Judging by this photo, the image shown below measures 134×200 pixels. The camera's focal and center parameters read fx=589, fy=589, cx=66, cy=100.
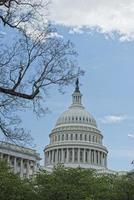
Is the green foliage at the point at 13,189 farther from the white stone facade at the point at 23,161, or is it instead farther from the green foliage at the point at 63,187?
the white stone facade at the point at 23,161

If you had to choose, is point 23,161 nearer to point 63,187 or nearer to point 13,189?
point 63,187

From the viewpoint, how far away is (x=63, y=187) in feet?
229

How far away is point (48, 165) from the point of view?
645 ft

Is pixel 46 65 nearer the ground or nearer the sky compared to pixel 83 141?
nearer the ground

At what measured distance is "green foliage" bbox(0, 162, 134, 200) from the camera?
219 ft

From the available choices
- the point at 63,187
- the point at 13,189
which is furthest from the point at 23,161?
the point at 13,189

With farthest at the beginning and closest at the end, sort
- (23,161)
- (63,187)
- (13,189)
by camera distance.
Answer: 1. (23,161)
2. (63,187)
3. (13,189)

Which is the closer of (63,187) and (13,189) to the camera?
(13,189)

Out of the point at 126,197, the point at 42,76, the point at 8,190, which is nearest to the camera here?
the point at 42,76

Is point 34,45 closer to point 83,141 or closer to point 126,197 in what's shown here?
point 126,197

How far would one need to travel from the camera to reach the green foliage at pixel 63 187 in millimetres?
66875

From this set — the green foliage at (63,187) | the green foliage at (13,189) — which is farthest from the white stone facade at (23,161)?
the green foliage at (13,189)

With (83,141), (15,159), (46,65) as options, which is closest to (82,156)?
(83,141)

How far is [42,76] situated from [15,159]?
13168cm
